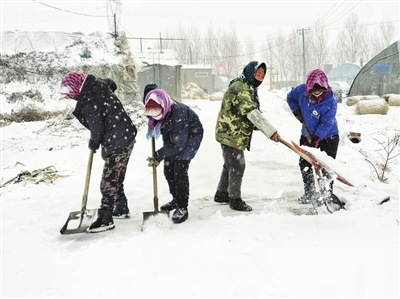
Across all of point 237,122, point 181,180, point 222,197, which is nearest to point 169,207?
point 181,180

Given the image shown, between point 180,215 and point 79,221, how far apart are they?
962mm

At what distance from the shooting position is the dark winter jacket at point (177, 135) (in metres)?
3.26

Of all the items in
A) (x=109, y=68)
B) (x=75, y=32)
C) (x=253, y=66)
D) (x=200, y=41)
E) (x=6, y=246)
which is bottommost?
(x=6, y=246)

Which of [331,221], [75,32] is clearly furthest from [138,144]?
[75,32]

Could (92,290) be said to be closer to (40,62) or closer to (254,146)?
(254,146)

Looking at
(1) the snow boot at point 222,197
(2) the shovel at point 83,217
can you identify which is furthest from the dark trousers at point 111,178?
(1) the snow boot at point 222,197

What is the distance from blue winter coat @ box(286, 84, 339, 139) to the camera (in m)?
3.68

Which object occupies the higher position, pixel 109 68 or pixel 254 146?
pixel 109 68

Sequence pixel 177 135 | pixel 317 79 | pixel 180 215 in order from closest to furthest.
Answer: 1. pixel 177 135
2. pixel 180 215
3. pixel 317 79

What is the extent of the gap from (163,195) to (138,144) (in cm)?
418

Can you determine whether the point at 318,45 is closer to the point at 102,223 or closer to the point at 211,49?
the point at 211,49

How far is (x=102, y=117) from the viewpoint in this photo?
3.21m

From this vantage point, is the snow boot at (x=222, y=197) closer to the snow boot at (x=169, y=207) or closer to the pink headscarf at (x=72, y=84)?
the snow boot at (x=169, y=207)

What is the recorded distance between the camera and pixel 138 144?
8336 mm
